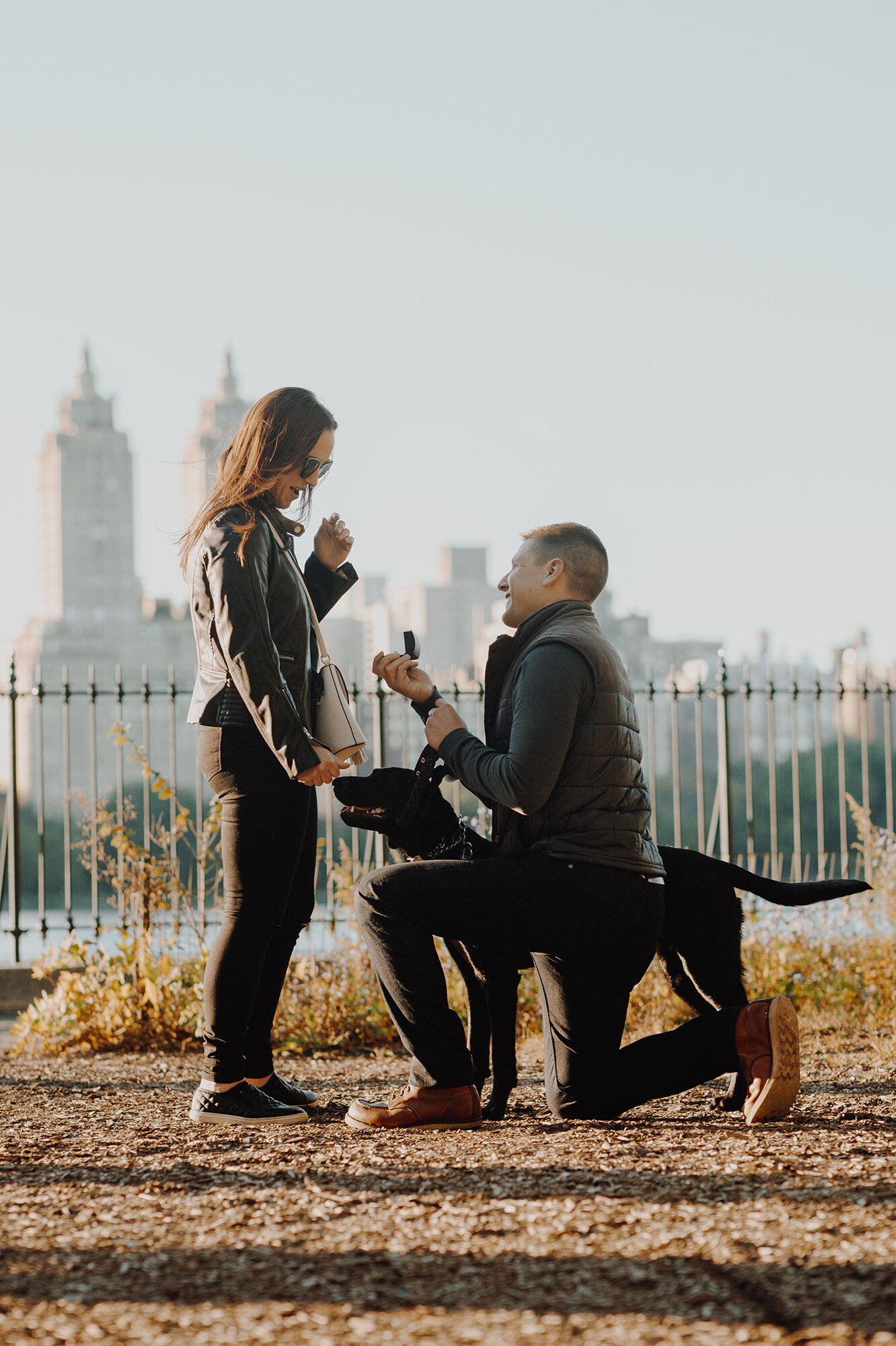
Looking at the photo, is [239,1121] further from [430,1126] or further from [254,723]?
[254,723]

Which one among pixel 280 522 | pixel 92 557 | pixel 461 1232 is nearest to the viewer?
pixel 461 1232

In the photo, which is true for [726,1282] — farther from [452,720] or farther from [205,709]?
[205,709]

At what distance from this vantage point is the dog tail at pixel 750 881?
3.01 m

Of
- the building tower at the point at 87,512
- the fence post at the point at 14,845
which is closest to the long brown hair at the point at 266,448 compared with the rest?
the fence post at the point at 14,845

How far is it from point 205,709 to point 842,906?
374 cm

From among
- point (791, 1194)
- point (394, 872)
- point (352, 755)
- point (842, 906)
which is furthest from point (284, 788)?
point (842, 906)

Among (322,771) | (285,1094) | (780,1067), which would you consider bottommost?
(285,1094)

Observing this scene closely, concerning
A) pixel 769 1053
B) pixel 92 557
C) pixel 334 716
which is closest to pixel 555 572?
pixel 334 716

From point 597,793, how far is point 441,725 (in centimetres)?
41

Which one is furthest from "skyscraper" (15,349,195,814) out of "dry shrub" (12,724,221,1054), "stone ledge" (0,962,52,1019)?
"dry shrub" (12,724,221,1054)

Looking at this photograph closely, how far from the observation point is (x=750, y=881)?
120 inches

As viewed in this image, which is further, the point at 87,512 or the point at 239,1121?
the point at 87,512

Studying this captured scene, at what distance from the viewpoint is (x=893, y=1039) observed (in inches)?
163

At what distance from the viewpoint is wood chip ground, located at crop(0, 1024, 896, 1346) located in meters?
1.63
